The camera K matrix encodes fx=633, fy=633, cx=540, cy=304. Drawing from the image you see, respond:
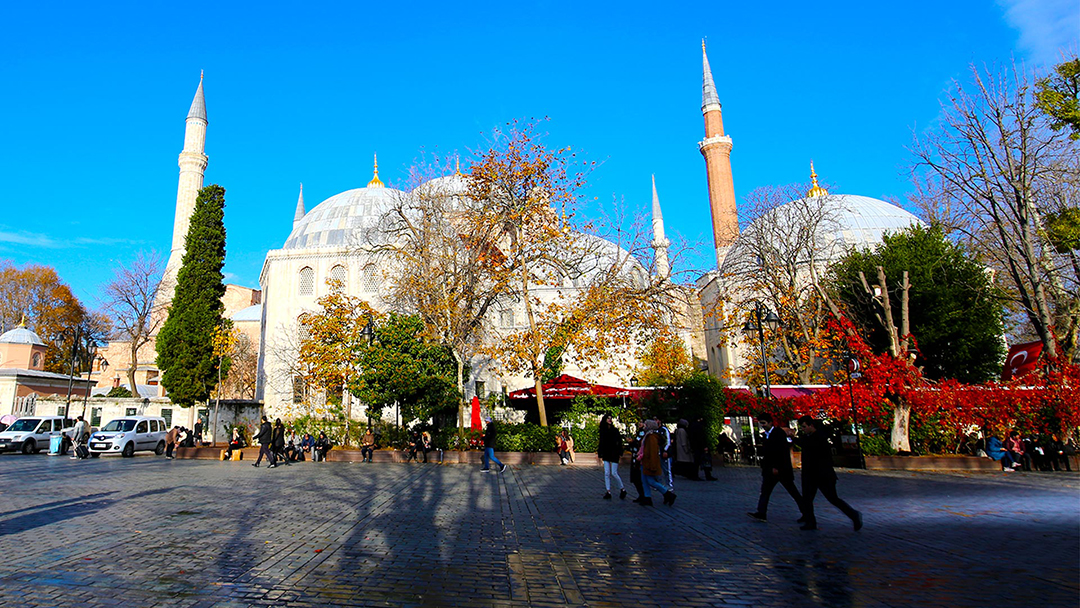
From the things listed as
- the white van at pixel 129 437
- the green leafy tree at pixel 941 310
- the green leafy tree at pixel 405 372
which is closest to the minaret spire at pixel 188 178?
the white van at pixel 129 437

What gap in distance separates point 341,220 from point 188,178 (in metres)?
13.1

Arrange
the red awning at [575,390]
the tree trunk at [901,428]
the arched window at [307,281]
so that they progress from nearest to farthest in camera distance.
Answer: the tree trunk at [901,428] < the red awning at [575,390] < the arched window at [307,281]

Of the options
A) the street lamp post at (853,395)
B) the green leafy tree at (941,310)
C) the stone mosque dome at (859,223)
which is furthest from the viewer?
the stone mosque dome at (859,223)

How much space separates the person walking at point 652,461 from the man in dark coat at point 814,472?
2159 millimetres

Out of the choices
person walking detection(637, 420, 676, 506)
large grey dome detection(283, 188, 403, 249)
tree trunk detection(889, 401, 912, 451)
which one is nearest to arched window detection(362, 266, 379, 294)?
large grey dome detection(283, 188, 403, 249)

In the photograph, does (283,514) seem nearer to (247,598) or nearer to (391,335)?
(247,598)

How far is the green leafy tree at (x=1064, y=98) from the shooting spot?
13828 millimetres

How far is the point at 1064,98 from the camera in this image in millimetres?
14055

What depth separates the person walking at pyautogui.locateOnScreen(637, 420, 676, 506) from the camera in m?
9.12

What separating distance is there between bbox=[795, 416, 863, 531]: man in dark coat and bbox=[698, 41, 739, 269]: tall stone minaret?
3200 cm

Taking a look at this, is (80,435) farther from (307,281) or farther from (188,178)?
(188,178)

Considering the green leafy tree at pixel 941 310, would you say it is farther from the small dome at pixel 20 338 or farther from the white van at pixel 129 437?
the small dome at pixel 20 338

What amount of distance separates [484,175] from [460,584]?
16306mm

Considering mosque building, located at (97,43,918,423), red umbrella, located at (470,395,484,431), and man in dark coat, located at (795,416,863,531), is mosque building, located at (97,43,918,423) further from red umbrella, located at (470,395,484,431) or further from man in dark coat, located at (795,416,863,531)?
man in dark coat, located at (795,416,863,531)
